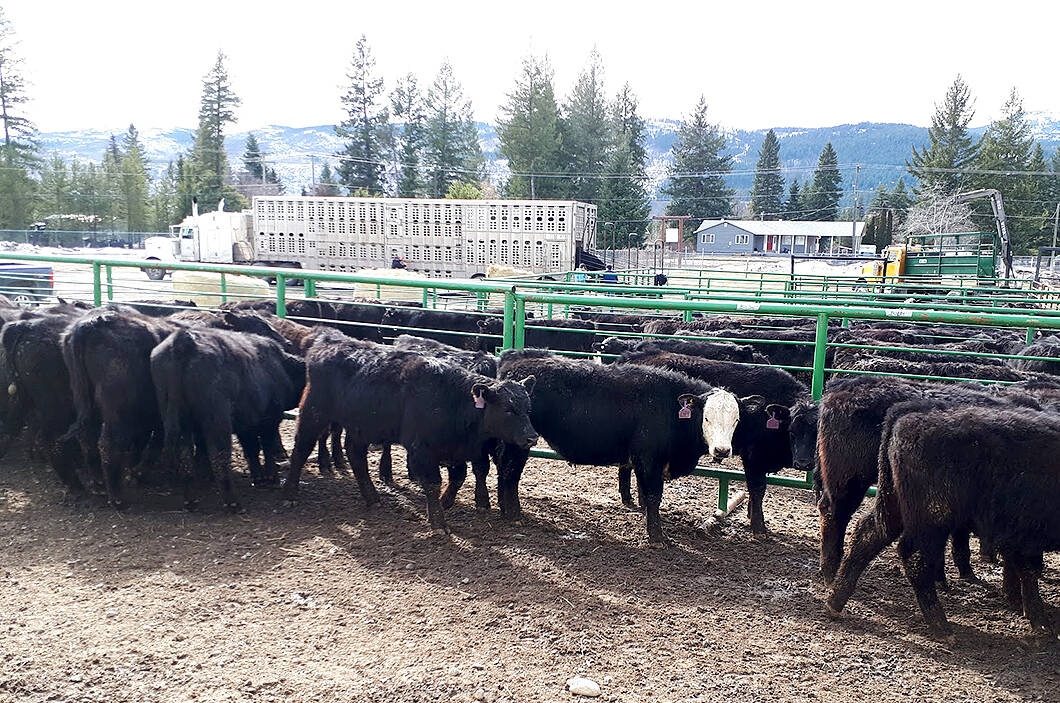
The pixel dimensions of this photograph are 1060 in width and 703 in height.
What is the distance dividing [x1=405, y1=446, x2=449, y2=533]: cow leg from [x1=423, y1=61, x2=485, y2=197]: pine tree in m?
60.6

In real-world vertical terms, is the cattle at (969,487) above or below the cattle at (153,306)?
below

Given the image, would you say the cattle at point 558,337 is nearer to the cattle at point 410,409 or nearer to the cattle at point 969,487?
the cattle at point 410,409

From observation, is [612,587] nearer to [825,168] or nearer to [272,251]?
[272,251]

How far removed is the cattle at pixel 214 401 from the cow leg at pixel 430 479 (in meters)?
1.50

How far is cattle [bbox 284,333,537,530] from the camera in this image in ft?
19.7

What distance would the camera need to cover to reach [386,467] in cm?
716

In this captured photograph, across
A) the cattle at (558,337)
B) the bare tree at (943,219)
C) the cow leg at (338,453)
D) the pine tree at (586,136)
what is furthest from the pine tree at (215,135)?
the cow leg at (338,453)

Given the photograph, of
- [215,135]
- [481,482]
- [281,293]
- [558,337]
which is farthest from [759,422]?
[215,135]

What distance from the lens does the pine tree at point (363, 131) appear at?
66.2 m

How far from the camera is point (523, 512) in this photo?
21.2 ft

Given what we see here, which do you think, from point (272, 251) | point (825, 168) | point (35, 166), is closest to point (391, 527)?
point (272, 251)

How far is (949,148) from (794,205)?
3713 cm

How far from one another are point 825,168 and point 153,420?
92.7 metres

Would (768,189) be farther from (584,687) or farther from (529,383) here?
(584,687)
